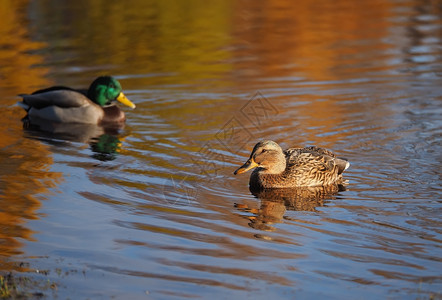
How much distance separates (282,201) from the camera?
8.55 m

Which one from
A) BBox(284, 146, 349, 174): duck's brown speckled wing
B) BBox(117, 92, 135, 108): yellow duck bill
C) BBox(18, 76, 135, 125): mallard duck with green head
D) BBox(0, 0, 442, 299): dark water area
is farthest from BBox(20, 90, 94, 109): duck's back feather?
BBox(284, 146, 349, 174): duck's brown speckled wing

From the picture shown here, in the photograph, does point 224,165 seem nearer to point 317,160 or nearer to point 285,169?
point 285,169

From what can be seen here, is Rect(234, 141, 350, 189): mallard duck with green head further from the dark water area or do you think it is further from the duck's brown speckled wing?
the dark water area

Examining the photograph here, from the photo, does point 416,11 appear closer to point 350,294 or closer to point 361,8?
point 361,8

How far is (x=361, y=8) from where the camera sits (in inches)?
928

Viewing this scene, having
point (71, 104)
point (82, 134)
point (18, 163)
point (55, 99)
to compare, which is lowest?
point (82, 134)

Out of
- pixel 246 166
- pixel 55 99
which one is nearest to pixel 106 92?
pixel 55 99

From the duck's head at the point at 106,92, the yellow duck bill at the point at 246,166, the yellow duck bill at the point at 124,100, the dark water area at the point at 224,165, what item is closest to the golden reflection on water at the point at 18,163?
the dark water area at the point at 224,165

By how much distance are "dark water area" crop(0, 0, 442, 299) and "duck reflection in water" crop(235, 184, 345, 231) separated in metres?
0.03

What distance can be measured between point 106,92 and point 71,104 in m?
0.60

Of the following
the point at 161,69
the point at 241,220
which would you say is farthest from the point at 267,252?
the point at 161,69

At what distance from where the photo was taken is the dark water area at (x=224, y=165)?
633 cm

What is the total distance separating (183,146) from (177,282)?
184 inches

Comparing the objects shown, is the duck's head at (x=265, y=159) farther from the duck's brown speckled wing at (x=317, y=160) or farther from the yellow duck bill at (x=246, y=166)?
the duck's brown speckled wing at (x=317, y=160)
